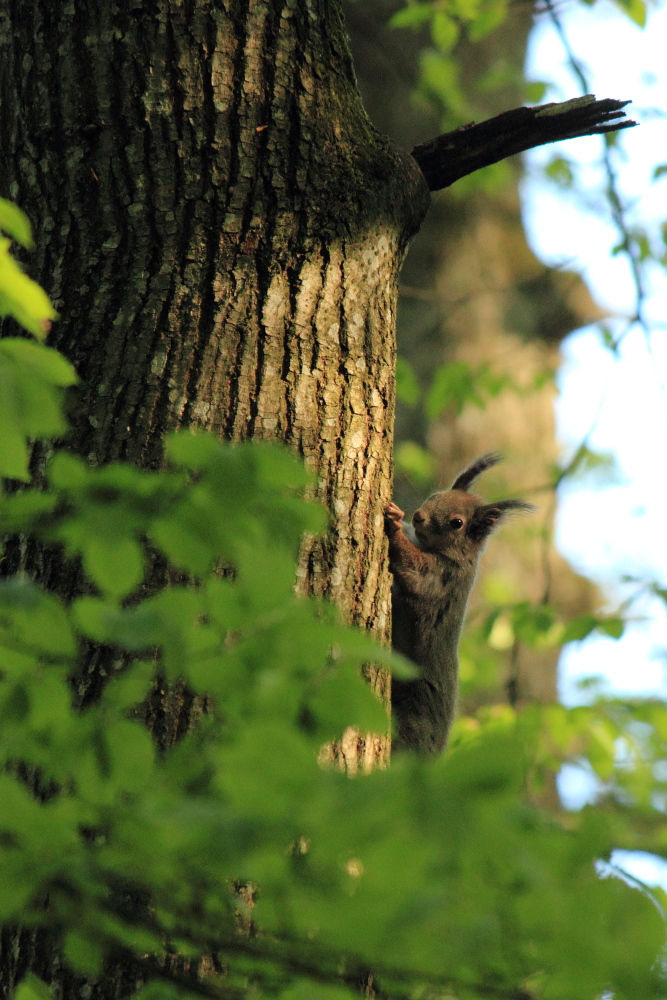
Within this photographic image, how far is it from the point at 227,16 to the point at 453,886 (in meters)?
2.08

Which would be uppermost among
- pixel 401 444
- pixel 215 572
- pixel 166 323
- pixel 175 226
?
pixel 401 444

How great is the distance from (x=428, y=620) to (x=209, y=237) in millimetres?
1882

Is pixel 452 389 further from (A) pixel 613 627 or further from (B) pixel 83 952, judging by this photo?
(B) pixel 83 952

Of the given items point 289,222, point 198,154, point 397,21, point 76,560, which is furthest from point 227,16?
point 397,21

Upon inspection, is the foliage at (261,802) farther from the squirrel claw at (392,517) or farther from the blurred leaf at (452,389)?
the blurred leaf at (452,389)

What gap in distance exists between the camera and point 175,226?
6.66 ft

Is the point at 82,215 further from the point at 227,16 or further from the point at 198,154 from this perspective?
the point at 227,16

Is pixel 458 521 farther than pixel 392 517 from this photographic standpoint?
Yes

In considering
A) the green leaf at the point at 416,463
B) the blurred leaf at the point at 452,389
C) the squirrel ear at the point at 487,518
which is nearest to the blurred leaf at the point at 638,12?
the blurred leaf at the point at 452,389

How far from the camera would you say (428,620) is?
3398 millimetres

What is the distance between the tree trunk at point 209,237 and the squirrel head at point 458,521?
1.56 metres

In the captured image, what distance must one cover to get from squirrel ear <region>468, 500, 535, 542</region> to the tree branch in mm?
1650

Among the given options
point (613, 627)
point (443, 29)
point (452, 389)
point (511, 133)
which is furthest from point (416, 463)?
point (511, 133)

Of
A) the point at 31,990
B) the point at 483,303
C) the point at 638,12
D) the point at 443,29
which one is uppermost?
the point at 443,29
